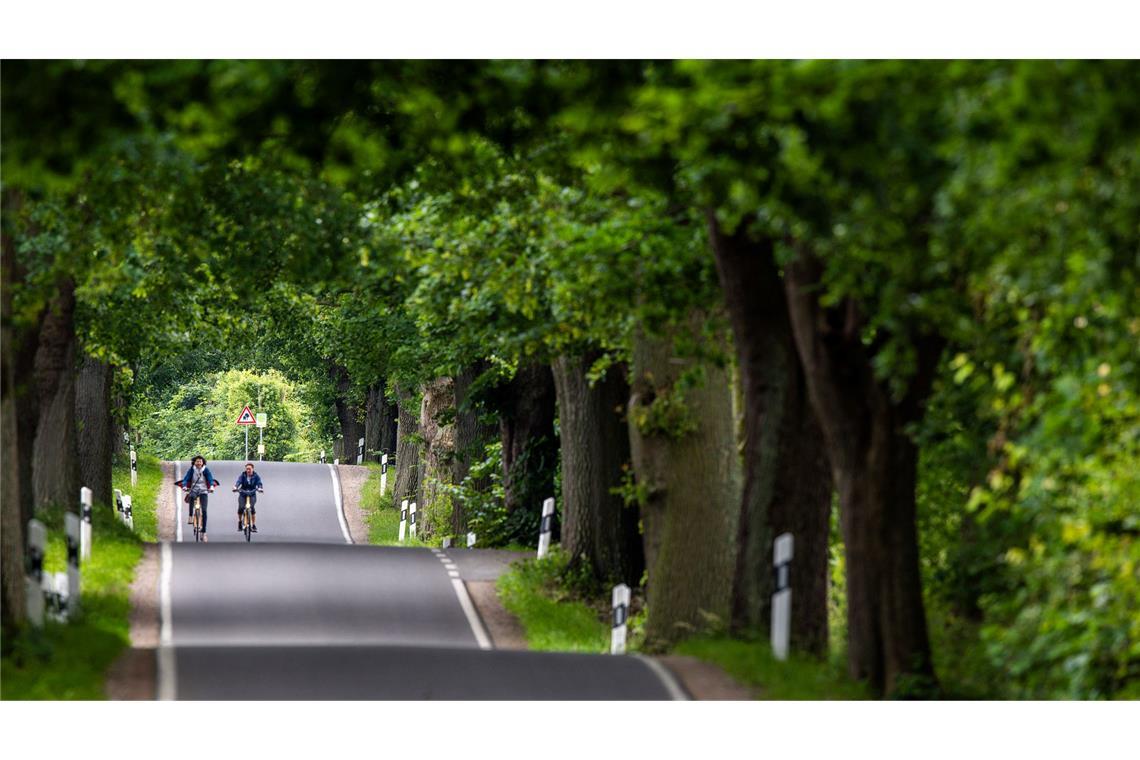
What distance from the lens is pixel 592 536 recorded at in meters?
25.1

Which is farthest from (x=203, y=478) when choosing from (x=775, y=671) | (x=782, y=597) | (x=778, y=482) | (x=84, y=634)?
(x=775, y=671)

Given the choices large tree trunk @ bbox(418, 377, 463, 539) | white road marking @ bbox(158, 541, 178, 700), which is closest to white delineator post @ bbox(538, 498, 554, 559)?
white road marking @ bbox(158, 541, 178, 700)

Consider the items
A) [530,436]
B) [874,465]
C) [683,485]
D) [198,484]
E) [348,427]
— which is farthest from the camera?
[348,427]

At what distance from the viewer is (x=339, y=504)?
161 feet

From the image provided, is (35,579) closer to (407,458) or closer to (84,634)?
(84,634)

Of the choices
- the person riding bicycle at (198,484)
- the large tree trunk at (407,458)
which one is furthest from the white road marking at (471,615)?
the large tree trunk at (407,458)

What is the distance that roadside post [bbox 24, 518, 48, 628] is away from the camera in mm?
14859

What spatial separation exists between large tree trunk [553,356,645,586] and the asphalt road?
1.63m

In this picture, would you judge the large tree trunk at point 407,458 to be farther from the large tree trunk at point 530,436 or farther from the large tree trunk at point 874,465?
the large tree trunk at point 874,465

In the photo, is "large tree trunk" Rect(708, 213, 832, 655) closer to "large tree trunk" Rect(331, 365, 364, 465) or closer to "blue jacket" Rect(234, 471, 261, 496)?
"blue jacket" Rect(234, 471, 261, 496)

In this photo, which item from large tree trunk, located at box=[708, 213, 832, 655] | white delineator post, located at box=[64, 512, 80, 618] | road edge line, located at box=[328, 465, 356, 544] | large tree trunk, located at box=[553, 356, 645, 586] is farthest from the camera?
road edge line, located at box=[328, 465, 356, 544]

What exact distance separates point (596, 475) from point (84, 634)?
10.8 m

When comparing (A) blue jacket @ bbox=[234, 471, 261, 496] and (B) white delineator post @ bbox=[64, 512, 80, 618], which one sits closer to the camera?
(B) white delineator post @ bbox=[64, 512, 80, 618]

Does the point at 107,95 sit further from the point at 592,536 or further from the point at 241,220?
the point at 592,536
